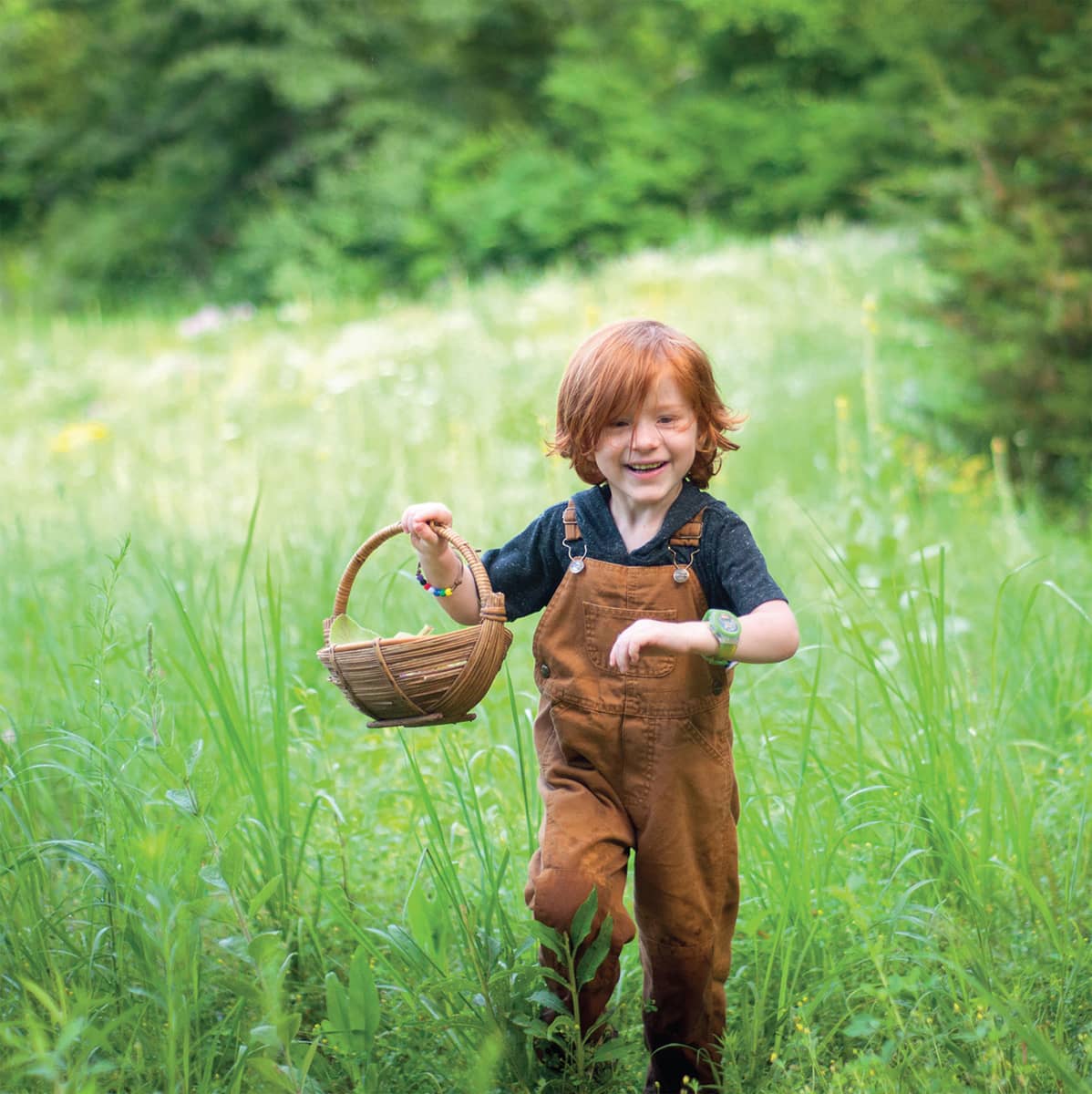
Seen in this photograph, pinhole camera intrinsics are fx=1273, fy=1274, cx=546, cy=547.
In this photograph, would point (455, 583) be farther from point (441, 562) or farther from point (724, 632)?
point (724, 632)

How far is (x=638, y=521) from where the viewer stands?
2.29 m

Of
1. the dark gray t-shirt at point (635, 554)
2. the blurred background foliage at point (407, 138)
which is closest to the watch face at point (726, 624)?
the dark gray t-shirt at point (635, 554)

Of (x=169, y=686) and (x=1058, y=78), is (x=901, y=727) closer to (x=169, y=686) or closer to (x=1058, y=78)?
(x=169, y=686)

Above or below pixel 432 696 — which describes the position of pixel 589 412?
above

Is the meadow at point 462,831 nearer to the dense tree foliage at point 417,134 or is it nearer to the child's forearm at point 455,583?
the child's forearm at point 455,583

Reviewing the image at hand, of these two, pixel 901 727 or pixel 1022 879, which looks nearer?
pixel 1022 879

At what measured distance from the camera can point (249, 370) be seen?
11.3 meters

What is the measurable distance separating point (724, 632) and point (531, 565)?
0.50m

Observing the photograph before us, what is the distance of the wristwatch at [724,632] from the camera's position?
196 centimetres

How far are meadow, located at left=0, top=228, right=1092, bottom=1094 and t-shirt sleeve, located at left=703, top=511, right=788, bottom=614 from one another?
338 mm

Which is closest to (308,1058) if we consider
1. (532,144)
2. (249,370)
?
(249,370)

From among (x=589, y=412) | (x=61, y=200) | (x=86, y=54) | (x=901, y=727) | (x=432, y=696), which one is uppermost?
(x=86, y=54)

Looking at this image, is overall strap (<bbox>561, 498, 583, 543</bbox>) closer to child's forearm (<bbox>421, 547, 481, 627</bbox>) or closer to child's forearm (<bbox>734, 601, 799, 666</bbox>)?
child's forearm (<bbox>421, 547, 481, 627</bbox>)

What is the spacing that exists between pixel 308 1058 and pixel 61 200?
2842cm
